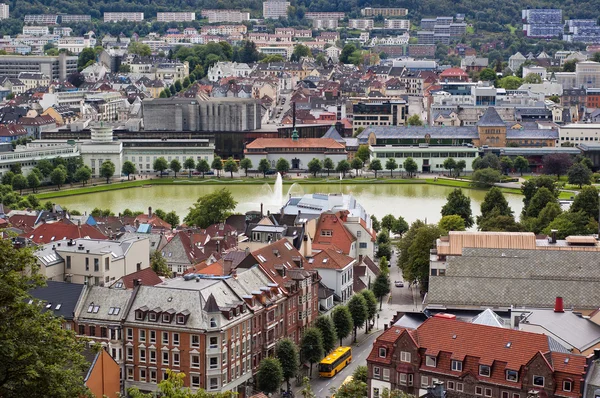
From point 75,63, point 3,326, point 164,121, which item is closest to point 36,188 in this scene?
point 164,121

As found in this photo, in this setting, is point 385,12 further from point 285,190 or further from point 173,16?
point 285,190

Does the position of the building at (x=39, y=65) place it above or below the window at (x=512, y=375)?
above

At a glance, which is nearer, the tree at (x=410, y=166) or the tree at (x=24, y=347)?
the tree at (x=24, y=347)

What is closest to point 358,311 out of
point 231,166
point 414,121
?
point 231,166

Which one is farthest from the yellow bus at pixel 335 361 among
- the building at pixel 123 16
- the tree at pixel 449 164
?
the building at pixel 123 16

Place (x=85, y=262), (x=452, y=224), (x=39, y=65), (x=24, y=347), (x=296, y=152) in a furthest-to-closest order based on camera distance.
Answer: (x=39, y=65) < (x=296, y=152) < (x=452, y=224) < (x=85, y=262) < (x=24, y=347)

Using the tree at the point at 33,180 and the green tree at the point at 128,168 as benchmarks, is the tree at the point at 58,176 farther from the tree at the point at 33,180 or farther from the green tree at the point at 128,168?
the green tree at the point at 128,168

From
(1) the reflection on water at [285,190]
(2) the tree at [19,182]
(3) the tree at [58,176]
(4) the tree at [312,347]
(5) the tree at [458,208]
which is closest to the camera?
(4) the tree at [312,347]

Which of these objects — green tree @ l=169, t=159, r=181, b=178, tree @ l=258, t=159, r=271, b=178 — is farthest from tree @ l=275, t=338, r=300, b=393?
tree @ l=258, t=159, r=271, b=178
